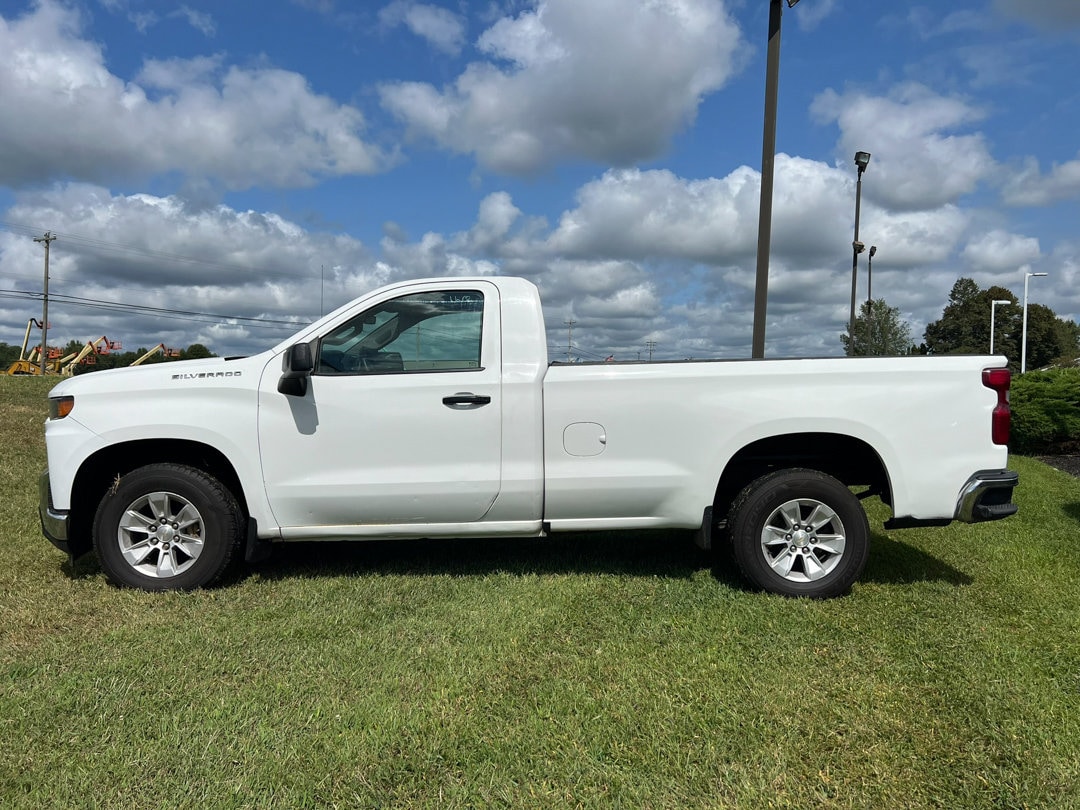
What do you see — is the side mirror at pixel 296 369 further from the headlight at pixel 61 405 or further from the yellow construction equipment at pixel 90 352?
the yellow construction equipment at pixel 90 352

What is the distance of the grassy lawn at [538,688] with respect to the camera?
2.61 m

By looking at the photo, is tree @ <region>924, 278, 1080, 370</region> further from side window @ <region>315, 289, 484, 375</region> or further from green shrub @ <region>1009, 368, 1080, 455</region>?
side window @ <region>315, 289, 484, 375</region>

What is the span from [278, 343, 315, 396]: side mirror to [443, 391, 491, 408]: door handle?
0.80 m

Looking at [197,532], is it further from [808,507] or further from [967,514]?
[967,514]

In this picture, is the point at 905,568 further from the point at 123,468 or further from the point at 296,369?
the point at 123,468

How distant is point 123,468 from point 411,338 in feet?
6.81

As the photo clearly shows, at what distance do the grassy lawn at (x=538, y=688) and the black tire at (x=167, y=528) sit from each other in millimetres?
192

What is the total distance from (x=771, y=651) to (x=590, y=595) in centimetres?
120

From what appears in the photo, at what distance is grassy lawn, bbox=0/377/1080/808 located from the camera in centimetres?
261

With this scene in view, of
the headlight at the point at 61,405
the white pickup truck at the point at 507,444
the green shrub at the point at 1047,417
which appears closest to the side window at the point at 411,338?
the white pickup truck at the point at 507,444

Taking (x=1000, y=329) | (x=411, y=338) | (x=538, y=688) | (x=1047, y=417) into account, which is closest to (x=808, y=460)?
(x=538, y=688)

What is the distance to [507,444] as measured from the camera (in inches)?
176

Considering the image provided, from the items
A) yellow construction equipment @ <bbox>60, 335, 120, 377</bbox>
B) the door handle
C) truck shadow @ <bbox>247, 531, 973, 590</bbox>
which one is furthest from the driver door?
yellow construction equipment @ <bbox>60, 335, 120, 377</bbox>

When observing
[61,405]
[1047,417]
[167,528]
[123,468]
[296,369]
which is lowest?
[167,528]
